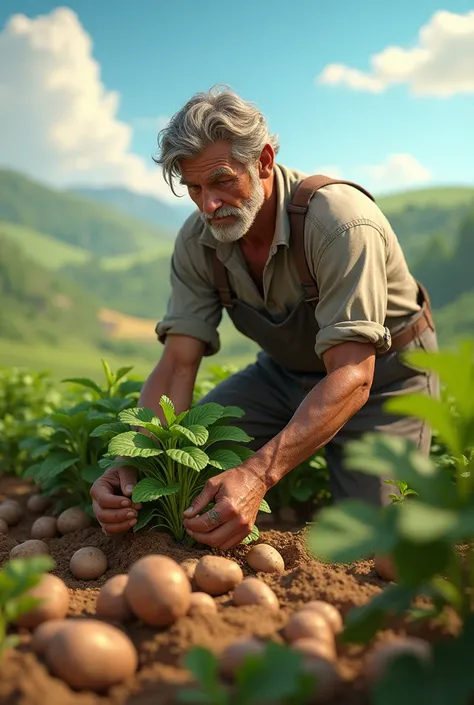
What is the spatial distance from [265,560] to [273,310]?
152 centimetres

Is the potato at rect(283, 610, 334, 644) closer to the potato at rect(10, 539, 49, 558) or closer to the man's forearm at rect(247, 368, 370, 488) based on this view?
the man's forearm at rect(247, 368, 370, 488)

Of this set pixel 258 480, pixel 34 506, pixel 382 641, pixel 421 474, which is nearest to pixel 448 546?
pixel 421 474

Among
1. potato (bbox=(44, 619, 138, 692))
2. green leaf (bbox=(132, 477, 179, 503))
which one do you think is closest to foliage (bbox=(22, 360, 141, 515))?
green leaf (bbox=(132, 477, 179, 503))

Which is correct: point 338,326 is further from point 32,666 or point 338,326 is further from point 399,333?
point 32,666

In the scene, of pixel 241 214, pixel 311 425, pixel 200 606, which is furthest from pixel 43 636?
pixel 241 214

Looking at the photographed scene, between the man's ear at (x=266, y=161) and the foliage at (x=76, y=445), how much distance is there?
1427mm

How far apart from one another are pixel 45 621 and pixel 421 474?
1.12 meters

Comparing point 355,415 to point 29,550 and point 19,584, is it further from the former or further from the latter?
point 19,584

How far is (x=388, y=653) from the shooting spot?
1.52 metres

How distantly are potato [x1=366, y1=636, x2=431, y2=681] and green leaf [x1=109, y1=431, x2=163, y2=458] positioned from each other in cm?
138

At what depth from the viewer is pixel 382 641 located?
5.57ft

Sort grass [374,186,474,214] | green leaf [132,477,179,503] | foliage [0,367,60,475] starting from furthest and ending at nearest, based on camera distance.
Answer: grass [374,186,474,214]
foliage [0,367,60,475]
green leaf [132,477,179,503]

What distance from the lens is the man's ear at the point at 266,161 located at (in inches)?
138

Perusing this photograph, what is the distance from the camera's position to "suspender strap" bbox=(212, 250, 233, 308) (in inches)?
151
